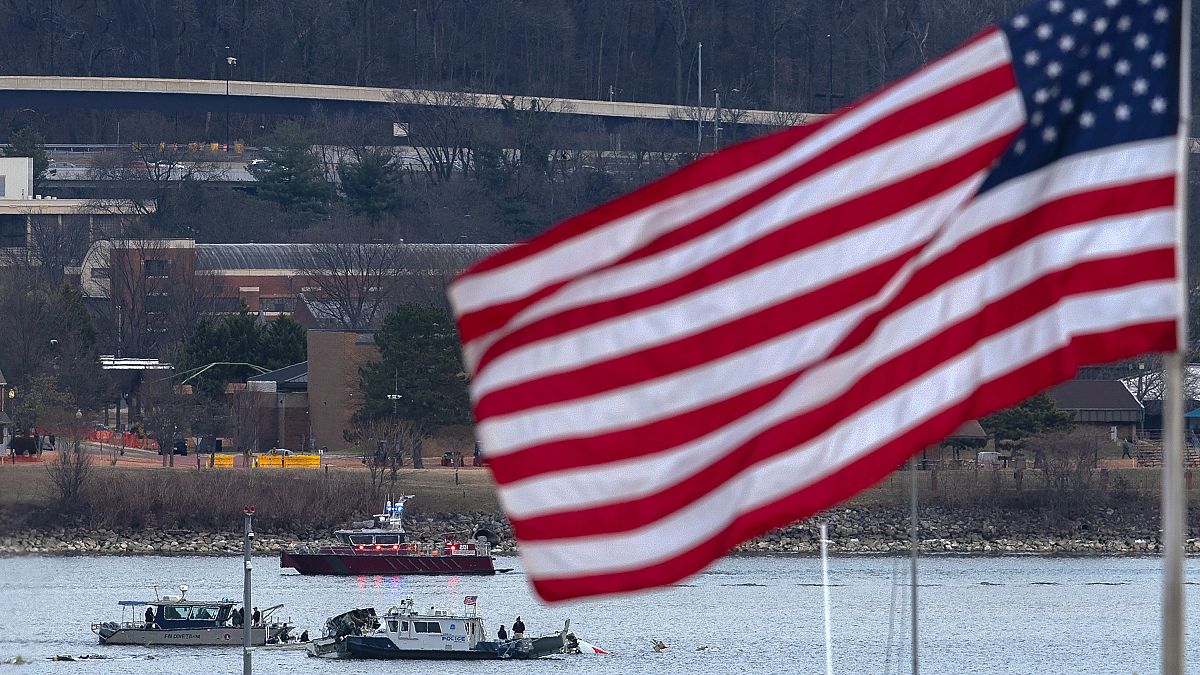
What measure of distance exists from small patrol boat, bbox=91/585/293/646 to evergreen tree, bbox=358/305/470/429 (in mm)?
26775

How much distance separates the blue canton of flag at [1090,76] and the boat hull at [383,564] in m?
60.5

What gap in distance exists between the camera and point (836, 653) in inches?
2018

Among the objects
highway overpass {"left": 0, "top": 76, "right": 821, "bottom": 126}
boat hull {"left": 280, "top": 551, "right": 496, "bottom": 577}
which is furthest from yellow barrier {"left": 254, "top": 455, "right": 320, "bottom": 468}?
highway overpass {"left": 0, "top": 76, "right": 821, "bottom": 126}

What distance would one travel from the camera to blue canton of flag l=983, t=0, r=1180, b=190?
808 cm

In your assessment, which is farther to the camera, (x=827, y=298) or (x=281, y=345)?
(x=281, y=345)

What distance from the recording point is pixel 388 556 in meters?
69.4

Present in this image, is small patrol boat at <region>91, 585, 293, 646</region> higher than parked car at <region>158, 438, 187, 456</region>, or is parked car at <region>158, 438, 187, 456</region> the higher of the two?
parked car at <region>158, 438, 187, 456</region>

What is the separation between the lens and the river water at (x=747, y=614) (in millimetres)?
50000

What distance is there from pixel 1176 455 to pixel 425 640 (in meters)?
45.0

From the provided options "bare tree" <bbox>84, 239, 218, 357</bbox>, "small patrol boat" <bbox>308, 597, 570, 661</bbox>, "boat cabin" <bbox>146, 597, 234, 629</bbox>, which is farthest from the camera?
"bare tree" <bbox>84, 239, 218, 357</bbox>

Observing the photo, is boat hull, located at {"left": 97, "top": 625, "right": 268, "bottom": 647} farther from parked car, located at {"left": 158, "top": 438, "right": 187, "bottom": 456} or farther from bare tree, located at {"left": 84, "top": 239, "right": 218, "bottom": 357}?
bare tree, located at {"left": 84, "top": 239, "right": 218, "bottom": 357}

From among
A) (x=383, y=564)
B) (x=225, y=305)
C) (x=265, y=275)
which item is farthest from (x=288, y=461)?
(x=265, y=275)

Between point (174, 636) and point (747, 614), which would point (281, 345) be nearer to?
point (747, 614)

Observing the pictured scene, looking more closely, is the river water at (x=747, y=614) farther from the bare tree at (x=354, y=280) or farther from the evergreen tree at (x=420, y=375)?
the bare tree at (x=354, y=280)
